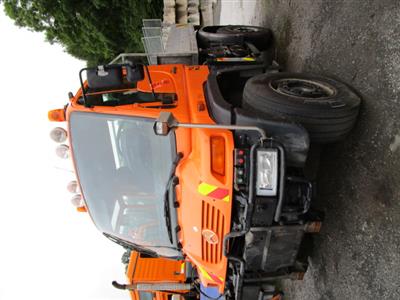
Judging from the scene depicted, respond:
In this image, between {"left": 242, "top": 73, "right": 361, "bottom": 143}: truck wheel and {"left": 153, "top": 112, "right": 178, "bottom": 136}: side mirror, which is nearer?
{"left": 153, "top": 112, "right": 178, "bottom": 136}: side mirror

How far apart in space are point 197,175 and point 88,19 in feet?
42.1

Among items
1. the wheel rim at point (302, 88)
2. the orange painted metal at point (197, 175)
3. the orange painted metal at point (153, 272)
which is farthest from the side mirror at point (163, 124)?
the orange painted metal at point (153, 272)

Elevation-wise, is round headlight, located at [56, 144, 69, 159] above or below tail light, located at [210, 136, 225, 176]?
below

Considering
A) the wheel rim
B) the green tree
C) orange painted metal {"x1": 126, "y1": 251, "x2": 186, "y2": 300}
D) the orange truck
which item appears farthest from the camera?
the green tree

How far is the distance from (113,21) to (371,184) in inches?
539

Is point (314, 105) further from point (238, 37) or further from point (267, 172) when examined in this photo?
point (238, 37)

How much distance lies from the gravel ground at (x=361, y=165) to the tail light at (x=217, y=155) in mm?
1154

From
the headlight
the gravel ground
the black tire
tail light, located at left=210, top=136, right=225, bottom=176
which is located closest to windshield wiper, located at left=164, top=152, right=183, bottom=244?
tail light, located at left=210, top=136, right=225, bottom=176

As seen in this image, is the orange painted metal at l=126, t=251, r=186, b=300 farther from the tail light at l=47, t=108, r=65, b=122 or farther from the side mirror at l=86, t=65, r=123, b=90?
the side mirror at l=86, t=65, r=123, b=90

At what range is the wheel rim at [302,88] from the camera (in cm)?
278

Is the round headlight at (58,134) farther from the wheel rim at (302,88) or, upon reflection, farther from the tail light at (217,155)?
the wheel rim at (302,88)

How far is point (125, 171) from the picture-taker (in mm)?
2863

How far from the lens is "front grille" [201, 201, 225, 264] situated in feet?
8.41

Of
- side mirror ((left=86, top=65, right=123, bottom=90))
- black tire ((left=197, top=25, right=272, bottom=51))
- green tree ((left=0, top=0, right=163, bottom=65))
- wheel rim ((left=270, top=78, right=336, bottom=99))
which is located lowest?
green tree ((left=0, top=0, right=163, bottom=65))
